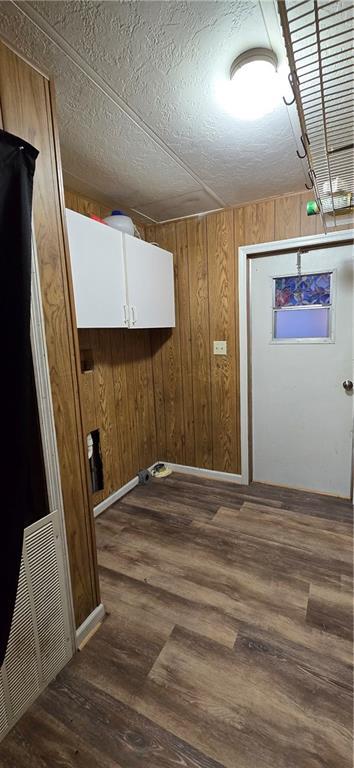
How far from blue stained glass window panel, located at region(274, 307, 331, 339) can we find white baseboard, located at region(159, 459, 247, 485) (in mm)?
1296

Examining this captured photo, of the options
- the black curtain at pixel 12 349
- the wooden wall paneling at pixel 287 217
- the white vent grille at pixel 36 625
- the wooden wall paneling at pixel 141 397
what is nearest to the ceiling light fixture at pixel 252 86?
the black curtain at pixel 12 349

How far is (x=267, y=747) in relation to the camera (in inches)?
42.4

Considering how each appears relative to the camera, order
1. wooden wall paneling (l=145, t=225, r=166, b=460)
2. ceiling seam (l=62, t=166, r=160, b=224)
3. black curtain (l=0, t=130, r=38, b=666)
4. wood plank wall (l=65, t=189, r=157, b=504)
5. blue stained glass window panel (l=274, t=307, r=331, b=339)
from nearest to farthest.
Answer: black curtain (l=0, t=130, r=38, b=666)
ceiling seam (l=62, t=166, r=160, b=224)
wood plank wall (l=65, t=189, r=157, b=504)
blue stained glass window panel (l=274, t=307, r=331, b=339)
wooden wall paneling (l=145, t=225, r=166, b=460)

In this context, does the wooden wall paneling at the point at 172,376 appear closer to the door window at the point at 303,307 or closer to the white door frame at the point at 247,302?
the white door frame at the point at 247,302

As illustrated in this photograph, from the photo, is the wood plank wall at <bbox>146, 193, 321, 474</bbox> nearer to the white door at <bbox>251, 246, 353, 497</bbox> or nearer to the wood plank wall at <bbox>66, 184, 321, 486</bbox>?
the wood plank wall at <bbox>66, 184, 321, 486</bbox>

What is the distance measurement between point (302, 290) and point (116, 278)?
1433mm

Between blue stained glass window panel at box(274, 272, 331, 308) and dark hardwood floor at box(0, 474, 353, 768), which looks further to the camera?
blue stained glass window panel at box(274, 272, 331, 308)

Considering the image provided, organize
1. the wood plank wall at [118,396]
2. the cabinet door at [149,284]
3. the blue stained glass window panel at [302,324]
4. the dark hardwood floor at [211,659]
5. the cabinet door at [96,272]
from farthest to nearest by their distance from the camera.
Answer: the blue stained glass window panel at [302,324] < the wood plank wall at [118,396] < the cabinet door at [149,284] < the cabinet door at [96,272] < the dark hardwood floor at [211,659]

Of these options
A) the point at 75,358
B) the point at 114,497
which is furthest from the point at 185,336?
the point at 75,358

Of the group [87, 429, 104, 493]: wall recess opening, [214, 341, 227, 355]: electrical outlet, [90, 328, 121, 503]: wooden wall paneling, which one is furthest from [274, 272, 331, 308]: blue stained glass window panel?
[87, 429, 104, 493]: wall recess opening

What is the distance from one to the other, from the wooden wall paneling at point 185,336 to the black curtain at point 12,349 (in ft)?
6.32

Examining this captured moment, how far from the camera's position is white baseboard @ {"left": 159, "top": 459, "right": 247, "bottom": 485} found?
2.90m

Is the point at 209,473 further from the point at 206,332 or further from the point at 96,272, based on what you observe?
the point at 96,272

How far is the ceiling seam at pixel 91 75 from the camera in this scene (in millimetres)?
1037
